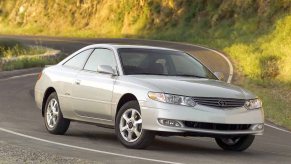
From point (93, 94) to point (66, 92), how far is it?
0.88m

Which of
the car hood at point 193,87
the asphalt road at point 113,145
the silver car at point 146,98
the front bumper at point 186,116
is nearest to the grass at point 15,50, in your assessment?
the asphalt road at point 113,145

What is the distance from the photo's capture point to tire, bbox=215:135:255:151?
11.4m

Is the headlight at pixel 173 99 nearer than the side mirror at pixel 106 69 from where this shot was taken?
Yes

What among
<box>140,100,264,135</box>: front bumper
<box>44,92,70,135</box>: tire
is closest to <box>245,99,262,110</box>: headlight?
<box>140,100,264,135</box>: front bumper

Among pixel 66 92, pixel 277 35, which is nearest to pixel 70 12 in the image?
pixel 277 35

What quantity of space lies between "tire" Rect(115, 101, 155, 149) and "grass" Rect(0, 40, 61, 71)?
18006 mm

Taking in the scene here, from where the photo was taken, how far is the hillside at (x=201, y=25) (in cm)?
3024

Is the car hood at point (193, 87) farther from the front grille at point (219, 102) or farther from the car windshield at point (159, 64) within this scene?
the car windshield at point (159, 64)

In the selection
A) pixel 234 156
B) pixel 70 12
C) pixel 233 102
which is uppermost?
pixel 233 102

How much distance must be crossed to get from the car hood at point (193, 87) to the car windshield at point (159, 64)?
0.33 metres

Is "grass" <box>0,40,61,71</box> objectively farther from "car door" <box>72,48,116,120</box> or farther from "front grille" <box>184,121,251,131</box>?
"front grille" <box>184,121,251,131</box>

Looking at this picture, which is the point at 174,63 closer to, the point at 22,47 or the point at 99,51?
the point at 99,51

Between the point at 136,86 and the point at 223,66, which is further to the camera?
the point at 223,66

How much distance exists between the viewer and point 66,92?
491 inches
